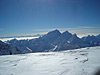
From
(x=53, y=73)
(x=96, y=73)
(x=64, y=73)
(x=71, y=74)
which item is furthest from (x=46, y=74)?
(x=96, y=73)

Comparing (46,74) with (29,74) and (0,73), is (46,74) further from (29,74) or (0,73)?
(0,73)

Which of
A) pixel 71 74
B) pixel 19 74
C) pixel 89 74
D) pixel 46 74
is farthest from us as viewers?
pixel 19 74

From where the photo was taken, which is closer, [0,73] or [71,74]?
[71,74]

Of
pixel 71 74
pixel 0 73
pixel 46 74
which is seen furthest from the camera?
pixel 0 73

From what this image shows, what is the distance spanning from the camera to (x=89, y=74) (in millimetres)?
4945

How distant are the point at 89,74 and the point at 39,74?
10.1 feet

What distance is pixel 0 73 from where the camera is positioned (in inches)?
258

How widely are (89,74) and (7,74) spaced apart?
5.46 metres

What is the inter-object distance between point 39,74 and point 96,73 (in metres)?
3.50

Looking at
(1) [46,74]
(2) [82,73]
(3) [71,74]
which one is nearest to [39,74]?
(1) [46,74]

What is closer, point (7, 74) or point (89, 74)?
point (89, 74)

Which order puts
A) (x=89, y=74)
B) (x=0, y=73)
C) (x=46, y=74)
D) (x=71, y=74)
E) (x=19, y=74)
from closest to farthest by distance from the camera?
(x=89, y=74) → (x=71, y=74) → (x=46, y=74) → (x=19, y=74) → (x=0, y=73)

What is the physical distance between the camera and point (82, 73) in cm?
518

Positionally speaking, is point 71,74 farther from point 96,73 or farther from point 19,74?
point 19,74
